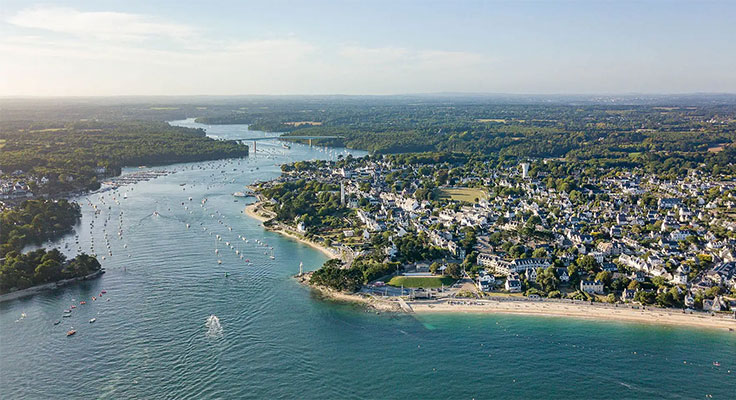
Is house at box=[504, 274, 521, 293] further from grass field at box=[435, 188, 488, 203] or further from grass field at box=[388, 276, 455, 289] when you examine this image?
grass field at box=[435, 188, 488, 203]

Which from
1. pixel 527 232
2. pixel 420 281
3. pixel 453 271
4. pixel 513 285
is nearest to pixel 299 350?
pixel 420 281

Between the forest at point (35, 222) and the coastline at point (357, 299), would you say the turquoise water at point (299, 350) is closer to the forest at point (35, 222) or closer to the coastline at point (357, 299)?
the coastline at point (357, 299)

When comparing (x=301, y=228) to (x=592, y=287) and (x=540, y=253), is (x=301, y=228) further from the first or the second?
(x=592, y=287)

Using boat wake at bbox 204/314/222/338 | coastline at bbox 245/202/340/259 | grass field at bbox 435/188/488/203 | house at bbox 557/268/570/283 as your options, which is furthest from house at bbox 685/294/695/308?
grass field at bbox 435/188/488/203

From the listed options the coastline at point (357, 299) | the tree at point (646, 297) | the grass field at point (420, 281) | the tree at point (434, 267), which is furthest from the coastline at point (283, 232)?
the tree at point (646, 297)

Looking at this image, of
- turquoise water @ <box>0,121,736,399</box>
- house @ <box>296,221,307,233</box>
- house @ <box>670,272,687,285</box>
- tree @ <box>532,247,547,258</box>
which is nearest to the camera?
turquoise water @ <box>0,121,736,399</box>

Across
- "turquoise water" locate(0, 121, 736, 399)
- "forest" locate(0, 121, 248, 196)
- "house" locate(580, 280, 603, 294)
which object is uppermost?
"forest" locate(0, 121, 248, 196)
